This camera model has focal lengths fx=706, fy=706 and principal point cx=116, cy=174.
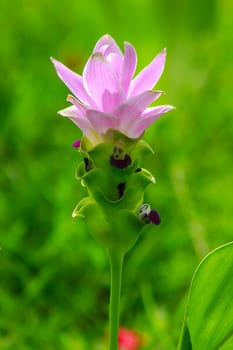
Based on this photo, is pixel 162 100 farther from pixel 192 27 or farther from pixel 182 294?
pixel 182 294

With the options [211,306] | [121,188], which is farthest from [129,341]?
[121,188]

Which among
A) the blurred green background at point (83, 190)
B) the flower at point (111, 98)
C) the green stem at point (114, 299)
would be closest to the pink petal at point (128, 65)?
the flower at point (111, 98)

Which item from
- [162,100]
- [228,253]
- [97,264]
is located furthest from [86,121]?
[162,100]

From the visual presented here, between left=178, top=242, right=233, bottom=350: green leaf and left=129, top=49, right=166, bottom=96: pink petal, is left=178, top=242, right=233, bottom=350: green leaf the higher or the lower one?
the lower one

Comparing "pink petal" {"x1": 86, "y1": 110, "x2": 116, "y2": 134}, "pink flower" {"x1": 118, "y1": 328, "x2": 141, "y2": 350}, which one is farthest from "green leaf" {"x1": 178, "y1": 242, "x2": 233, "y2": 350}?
"pink flower" {"x1": 118, "y1": 328, "x2": 141, "y2": 350}

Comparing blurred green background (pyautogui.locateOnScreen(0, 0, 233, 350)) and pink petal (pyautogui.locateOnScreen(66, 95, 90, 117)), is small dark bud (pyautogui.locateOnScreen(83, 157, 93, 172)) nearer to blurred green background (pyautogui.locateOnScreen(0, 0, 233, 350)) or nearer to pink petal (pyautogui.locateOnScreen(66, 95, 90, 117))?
pink petal (pyautogui.locateOnScreen(66, 95, 90, 117))

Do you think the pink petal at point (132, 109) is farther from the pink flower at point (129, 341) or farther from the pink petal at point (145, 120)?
the pink flower at point (129, 341)
